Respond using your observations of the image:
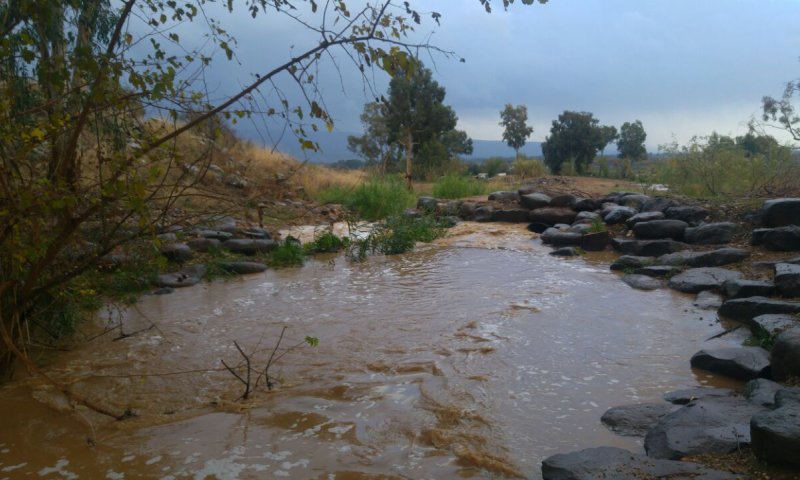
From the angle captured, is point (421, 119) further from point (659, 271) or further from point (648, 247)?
point (659, 271)

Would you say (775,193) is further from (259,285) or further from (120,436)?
(120,436)

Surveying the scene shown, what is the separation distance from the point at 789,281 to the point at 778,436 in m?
3.91

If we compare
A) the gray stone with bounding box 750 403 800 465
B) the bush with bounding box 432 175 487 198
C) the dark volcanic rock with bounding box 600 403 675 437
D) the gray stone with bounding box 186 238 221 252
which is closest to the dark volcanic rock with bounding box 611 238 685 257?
the dark volcanic rock with bounding box 600 403 675 437

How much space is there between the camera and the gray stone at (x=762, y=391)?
11.7 ft

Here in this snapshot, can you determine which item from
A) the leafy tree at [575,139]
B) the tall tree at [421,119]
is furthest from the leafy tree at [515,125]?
the tall tree at [421,119]

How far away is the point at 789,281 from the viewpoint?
586 cm

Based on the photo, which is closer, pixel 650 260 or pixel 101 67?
pixel 101 67

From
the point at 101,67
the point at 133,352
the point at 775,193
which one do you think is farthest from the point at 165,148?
the point at 775,193

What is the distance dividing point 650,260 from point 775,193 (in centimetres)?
341

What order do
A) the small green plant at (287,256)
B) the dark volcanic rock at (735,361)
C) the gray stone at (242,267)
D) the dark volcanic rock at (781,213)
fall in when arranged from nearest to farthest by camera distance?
the dark volcanic rock at (735,361) → the dark volcanic rock at (781,213) → the gray stone at (242,267) → the small green plant at (287,256)

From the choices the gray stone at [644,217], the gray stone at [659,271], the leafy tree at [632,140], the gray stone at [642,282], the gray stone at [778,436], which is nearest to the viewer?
the gray stone at [778,436]

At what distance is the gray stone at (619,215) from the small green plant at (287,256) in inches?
219

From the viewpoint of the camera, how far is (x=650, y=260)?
8.66 m

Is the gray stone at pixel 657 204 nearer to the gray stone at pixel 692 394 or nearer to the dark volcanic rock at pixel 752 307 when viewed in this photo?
the dark volcanic rock at pixel 752 307
